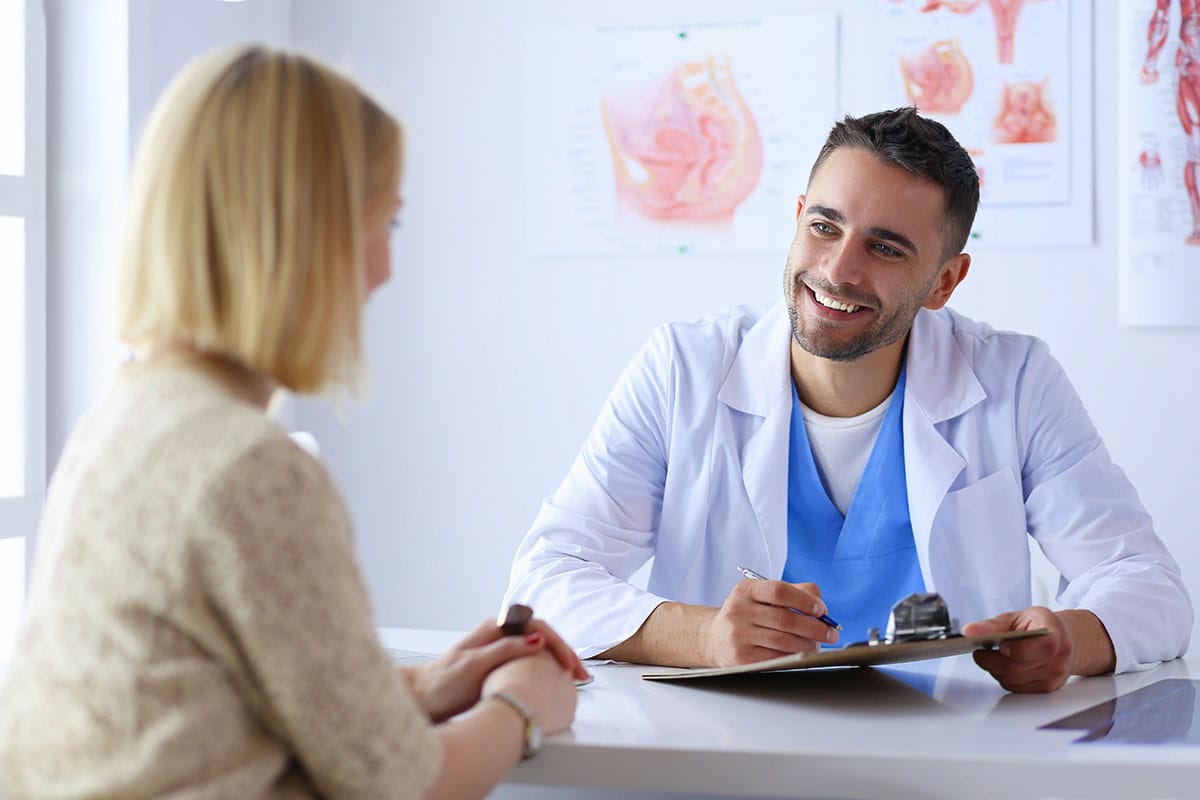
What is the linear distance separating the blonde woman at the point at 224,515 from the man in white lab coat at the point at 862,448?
90cm

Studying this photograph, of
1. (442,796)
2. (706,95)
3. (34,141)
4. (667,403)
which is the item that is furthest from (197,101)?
(706,95)

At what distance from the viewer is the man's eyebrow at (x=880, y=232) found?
1.91m

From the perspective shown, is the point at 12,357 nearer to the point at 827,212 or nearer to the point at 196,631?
the point at 827,212

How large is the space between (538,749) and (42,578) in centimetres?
43

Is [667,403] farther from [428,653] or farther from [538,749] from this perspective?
[538,749]

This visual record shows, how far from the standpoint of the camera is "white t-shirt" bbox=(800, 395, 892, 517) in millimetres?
1945

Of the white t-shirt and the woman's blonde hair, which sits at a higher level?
the woman's blonde hair

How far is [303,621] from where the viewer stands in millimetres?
820

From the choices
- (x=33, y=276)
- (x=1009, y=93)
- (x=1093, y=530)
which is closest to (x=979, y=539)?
(x=1093, y=530)

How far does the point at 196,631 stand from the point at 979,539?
1.32 metres

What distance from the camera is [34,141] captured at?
8.72 feet

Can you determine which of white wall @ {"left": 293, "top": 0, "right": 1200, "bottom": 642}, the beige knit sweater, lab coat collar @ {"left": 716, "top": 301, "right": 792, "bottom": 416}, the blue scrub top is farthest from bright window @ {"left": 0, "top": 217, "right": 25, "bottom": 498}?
the beige knit sweater

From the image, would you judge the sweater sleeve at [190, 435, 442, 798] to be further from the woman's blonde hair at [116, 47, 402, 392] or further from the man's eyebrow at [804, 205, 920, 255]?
the man's eyebrow at [804, 205, 920, 255]

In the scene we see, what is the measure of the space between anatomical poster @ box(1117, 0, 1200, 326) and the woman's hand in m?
2.05
